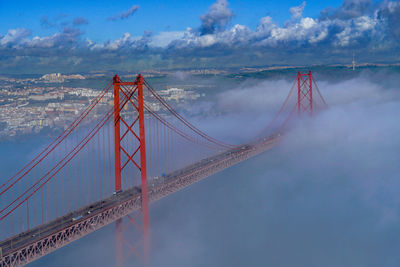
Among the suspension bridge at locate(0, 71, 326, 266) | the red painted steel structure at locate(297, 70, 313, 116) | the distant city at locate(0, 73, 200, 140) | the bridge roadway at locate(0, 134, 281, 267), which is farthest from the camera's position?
the distant city at locate(0, 73, 200, 140)

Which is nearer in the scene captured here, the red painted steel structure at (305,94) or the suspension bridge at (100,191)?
the suspension bridge at (100,191)

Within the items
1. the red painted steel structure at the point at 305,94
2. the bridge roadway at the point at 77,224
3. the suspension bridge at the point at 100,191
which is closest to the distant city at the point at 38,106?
the suspension bridge at the point at 100,191

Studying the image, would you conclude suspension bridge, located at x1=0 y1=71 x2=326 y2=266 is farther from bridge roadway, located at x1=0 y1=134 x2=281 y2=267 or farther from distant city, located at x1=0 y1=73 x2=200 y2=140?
distant city, located at x1=0 y1=73 x2=200 y2=140

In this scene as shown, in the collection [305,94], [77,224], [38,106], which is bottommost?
[77,224]

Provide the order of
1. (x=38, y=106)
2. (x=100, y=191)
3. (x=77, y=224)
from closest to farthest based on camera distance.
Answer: (x=77, y=224)
(x=100, y=191)
(x=38, y=106)

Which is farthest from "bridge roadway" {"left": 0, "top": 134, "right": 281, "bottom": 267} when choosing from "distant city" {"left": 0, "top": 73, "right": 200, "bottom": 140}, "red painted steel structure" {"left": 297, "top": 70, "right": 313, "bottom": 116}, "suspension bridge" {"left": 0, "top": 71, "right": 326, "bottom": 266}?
"distant city" {"left": 0, "top": 73, "right": 200, "bottom": 140}

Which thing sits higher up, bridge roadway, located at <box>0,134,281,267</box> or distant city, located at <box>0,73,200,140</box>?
distant city, located at <box>0,73,200,140</box>

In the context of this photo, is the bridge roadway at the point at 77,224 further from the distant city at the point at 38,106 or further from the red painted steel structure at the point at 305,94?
the distant city at the point at 38,106

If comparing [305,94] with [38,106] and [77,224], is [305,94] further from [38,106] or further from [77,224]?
[38,106]

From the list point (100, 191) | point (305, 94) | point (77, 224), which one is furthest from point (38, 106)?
point (77, 224)

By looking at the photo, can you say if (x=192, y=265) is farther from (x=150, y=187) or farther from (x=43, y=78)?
(x=43, y=78)

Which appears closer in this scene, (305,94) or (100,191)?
(100,191)

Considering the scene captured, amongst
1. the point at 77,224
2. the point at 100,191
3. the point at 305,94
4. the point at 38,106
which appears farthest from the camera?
the point at 38,106
